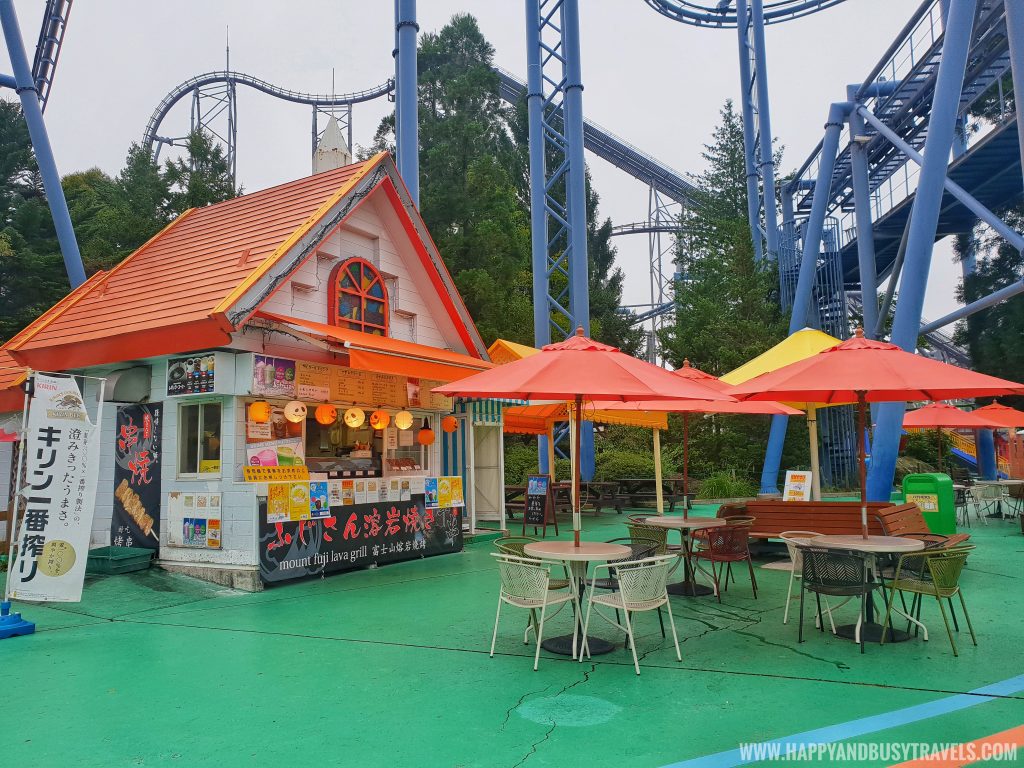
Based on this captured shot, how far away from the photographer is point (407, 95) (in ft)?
47.2

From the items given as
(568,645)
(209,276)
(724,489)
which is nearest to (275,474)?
(209,276)

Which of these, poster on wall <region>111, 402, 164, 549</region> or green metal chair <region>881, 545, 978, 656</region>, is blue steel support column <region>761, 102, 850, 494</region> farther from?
poster on wall <region>111, 402, 164, 549</region>

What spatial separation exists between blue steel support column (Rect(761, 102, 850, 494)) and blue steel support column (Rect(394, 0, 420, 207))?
9671mm

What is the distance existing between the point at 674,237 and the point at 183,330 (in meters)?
31.8

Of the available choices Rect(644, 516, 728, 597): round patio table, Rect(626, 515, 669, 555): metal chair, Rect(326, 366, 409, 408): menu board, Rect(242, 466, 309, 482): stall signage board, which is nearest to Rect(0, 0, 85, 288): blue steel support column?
Rect(326, 366, 409, 408): menu board

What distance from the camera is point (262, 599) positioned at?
8156 millimetres

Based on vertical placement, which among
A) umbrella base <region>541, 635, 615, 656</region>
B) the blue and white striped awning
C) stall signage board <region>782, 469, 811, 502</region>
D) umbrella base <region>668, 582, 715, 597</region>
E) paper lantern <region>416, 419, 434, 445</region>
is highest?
the blue and white striped awning

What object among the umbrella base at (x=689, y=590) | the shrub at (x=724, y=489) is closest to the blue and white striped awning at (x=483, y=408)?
the umbrella base at (x=689, y=590)

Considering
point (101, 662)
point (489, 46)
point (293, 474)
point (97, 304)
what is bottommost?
point (101, 662)

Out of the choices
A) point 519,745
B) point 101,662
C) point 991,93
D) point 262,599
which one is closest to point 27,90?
point 262,599

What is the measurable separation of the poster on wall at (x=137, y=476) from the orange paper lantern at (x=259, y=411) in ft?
4.67

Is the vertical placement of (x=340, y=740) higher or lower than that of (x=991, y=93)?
lower

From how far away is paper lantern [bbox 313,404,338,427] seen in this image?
32.8 ft

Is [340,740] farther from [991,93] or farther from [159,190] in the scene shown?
[991,93]
